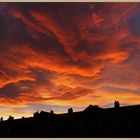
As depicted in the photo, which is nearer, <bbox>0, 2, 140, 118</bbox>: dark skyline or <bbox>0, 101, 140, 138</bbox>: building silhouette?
<bbox>0, 2, 140, 118</bbox>: dark skyline

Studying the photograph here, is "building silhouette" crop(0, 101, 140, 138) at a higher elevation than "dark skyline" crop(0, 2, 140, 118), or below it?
Answer: below

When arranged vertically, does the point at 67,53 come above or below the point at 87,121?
above

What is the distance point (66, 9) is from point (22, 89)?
113 inches

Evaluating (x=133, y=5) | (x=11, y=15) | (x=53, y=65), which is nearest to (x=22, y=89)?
(x=53, y=65)

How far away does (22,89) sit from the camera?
10.9m

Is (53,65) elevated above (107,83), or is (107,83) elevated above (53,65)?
(53,65)

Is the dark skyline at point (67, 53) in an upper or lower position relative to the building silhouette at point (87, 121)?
upper

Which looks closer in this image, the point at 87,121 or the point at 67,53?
the point at 67,53

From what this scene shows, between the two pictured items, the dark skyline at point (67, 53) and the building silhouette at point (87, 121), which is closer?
the dark skyline at point (67, 53)

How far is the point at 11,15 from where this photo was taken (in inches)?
419

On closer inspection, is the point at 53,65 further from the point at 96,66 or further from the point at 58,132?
the point at 58,132

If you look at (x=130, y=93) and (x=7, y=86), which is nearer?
(x=130, y=93)

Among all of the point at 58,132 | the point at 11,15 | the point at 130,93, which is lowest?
the point at 58,132

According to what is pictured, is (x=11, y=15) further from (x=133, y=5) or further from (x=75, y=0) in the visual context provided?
(x=133, y=5)
